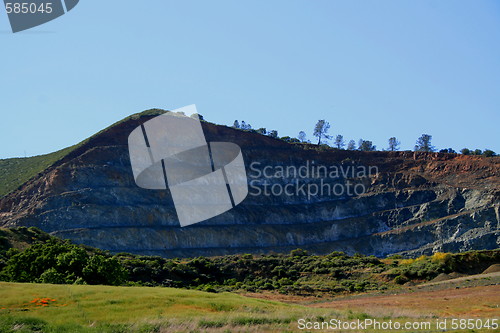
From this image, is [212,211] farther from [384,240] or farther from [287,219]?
[384,240]

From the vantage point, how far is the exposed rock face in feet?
270

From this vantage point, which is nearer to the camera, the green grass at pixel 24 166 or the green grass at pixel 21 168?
the green grass at pixel 21 168

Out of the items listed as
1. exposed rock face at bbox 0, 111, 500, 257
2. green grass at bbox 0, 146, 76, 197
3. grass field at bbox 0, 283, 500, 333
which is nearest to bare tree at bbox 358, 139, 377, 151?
exposed rock face at bbox 0, 111, 500, 257

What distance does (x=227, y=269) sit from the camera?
6156 centimetres

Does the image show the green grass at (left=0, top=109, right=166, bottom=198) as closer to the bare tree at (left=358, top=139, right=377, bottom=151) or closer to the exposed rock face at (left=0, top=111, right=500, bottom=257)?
the exposed rock face at (left=0, top=111, right=500, bottom=257)

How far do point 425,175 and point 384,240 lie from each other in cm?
1976

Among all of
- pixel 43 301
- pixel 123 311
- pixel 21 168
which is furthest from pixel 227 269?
pixel 21 168

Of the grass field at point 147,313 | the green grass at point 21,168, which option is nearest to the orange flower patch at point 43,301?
the grass field at point 147,313

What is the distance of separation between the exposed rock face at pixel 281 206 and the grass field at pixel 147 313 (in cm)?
5339

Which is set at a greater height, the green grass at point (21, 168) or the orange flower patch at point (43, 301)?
the green grass at point (21, 168)

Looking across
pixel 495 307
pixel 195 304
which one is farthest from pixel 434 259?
pixel 195 304

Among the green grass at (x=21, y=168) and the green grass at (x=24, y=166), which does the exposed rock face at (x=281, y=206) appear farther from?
the green grass at (x=21, y=168)

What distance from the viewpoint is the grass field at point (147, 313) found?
67.5 ft

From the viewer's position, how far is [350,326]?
2155 cm
